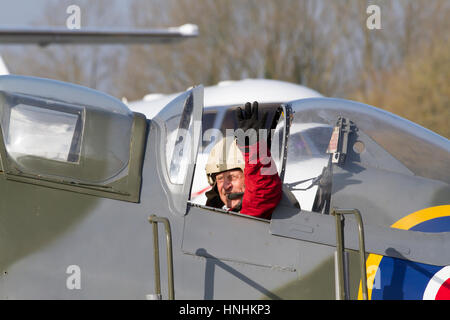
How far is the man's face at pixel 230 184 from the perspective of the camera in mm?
4246

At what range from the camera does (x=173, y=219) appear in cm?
375

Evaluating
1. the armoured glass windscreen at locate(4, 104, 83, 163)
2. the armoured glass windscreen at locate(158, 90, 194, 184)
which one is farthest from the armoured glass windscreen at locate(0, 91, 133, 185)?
the armoured glass windscreen at locate(158, 90, 194, 184)

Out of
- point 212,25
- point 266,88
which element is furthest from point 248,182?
point 212,25

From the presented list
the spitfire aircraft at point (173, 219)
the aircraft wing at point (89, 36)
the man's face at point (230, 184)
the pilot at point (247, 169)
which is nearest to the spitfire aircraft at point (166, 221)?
the spitfire aircraft at point (173, 219)

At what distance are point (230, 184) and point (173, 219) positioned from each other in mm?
658

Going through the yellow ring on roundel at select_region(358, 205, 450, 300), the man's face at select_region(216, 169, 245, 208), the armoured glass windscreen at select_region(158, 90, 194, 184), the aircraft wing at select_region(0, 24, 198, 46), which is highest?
the aircraft wing at select_region(0, 24, 198, 46)

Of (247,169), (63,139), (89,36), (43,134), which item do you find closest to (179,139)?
(247,169)

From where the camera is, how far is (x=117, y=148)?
3863 millimetres

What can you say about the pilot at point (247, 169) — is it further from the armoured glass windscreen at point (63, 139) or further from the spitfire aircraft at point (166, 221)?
the armoured glass windscreen at point (63, 139)

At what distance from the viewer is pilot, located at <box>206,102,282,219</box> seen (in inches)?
151

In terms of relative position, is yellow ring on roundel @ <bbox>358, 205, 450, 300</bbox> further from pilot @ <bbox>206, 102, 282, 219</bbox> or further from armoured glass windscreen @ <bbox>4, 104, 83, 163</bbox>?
armoured glass windscreen @ <bbox>4, 104, 83, 163</bbox>

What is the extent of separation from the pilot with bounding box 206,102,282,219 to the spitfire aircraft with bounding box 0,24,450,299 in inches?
3.9

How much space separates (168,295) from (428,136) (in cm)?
194

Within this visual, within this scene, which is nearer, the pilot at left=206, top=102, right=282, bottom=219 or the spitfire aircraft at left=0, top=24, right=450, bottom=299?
the spitfire aircraft at left=0, top=24, right=450, bottom=299
